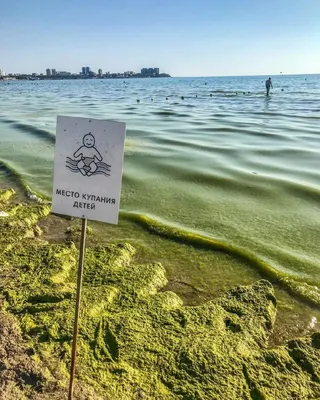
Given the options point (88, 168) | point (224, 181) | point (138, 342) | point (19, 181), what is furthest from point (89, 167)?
point (19, 181)

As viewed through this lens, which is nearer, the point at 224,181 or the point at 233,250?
the point at 233,250

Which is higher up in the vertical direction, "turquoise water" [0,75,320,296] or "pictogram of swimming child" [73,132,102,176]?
"pictogram of swimming child" [73,132,102,176]

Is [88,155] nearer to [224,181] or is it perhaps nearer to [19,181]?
[224,181]

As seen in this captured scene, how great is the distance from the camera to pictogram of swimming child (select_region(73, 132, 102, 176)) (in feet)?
7.85

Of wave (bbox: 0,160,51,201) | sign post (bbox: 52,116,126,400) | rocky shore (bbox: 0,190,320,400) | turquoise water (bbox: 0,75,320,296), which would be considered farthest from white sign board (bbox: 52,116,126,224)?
wave (bbox: 0,160,51,201)

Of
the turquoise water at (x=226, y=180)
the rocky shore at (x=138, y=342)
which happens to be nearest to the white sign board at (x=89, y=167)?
the rocky shore at (x=138, y=342)

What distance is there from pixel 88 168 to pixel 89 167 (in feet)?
0.04

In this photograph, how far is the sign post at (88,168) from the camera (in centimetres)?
237

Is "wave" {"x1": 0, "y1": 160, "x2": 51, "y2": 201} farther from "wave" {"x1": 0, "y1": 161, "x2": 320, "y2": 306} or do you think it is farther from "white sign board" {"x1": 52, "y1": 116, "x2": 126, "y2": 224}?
"white sign board" {"x1": 52, "y1": 116, "x2": 126, "y2": 224}

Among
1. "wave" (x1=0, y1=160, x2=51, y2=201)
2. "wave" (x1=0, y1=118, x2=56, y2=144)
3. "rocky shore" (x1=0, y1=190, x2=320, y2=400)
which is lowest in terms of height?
"rocky shore" (x1=0, y1=190, x2=320, y2=400)

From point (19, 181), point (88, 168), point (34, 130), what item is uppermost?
point (88, 168)

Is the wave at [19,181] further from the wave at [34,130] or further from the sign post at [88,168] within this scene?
the sign post at [88,168]

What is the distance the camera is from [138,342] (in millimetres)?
3006

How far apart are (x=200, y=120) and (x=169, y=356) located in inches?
671
